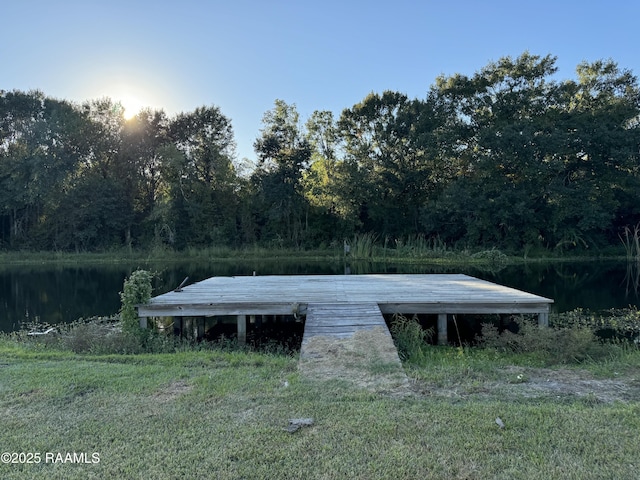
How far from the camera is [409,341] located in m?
5.78

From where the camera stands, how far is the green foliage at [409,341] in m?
5.07

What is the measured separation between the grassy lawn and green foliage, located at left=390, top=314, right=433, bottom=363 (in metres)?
1.18

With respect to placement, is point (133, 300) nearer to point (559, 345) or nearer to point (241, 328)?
point (241, 328)

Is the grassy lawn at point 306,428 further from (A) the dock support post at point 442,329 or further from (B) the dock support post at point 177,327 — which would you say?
(B) the dock support post at point 177,327

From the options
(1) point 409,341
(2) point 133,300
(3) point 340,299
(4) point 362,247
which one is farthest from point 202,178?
(1) point 409,341

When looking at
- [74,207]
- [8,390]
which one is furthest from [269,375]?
[74,207]

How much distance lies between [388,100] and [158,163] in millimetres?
13954

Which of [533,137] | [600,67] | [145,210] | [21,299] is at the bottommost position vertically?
[21,299]

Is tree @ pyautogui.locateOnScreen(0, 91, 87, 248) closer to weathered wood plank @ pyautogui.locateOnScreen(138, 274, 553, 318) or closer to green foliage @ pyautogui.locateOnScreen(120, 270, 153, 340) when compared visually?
weathered wood plank @ pyautogui.locateOnScreen(138, 274, 553, 318)

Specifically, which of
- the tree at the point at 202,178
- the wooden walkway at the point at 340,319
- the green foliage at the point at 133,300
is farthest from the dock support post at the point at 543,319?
the tree at the point at 202,178

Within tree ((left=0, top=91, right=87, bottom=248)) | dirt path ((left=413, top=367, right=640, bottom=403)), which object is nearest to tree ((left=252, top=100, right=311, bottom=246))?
tree ((left=0, top=91, right=87, bottom=248))

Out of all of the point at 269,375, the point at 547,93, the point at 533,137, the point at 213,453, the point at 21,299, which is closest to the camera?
the point at 213,453

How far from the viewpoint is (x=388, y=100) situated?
23.1 m

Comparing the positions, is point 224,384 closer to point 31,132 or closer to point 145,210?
point 145,210
